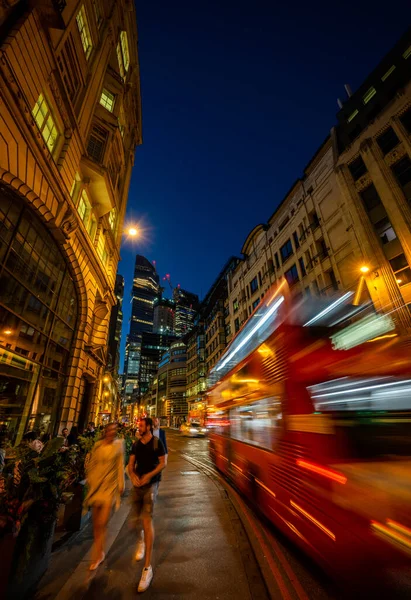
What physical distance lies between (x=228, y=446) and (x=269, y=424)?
481 centimetres

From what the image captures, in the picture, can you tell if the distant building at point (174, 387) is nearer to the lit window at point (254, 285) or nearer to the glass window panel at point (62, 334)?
the lit window at point (254, 285)

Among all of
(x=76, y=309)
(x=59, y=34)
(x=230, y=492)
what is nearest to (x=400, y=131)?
(x=59, y=34)

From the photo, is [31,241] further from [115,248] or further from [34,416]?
[115,248]

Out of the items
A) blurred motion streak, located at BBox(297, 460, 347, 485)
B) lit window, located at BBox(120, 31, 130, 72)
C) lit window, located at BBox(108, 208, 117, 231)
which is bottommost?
blurred motion streak, located at BBox(297, 460, 347, 485)

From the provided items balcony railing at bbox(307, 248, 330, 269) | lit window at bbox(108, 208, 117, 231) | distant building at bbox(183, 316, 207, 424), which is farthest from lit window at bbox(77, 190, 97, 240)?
distant building at bbox(183, 316, 207, 424)

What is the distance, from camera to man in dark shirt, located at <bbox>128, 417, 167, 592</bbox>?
3.77 meters

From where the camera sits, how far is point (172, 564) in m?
3.80

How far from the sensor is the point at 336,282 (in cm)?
1997

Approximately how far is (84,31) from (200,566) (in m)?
24.4

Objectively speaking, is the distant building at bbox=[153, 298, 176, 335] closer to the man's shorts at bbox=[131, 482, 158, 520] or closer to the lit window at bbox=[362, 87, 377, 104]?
the lit window at bbox=[362, 87, 377, 104]

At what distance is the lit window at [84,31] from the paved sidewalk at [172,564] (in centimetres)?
2276

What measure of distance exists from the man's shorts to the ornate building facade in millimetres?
5802

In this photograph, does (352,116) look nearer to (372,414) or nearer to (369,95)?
(369,95)

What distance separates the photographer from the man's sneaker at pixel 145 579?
318 centimetres
